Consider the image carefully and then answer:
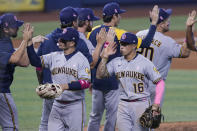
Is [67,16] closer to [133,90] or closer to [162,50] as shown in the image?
[133,90]

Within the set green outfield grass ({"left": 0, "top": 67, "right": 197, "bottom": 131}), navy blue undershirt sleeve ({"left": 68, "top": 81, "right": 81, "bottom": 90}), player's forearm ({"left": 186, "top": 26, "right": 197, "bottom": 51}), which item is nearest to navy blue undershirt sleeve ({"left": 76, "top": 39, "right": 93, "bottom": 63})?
navy blue undershirt sleeve ({"left": 68, "top": 81, "right": 81, "bottom": 90})

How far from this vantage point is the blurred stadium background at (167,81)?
34.8 feet

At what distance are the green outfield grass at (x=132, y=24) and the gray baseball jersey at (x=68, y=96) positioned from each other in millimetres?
15787

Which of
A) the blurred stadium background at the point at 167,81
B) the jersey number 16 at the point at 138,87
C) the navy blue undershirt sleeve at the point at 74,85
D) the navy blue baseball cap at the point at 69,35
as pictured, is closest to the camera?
the navy blue undershirt sleeve at the point at 74,85

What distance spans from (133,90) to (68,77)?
0.87m

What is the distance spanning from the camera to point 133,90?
684cm

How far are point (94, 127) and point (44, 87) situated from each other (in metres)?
1.93

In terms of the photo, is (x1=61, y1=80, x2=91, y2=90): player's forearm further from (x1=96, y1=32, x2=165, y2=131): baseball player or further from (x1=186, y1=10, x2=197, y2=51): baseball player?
(x1=186, y1=10, x2=197, y2=51): baseball player

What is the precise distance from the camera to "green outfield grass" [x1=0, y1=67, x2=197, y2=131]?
1046 cm

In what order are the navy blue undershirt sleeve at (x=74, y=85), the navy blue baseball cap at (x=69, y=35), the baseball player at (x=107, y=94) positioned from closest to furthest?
the navy blue undershirt sleeve at (x=74, y=85)
the navy blue baseball cap at (x=69, y=35)
the baseball player at (x=107, y=94)

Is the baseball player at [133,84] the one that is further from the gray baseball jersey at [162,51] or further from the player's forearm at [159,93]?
the gray baseball jersey at [162,51]

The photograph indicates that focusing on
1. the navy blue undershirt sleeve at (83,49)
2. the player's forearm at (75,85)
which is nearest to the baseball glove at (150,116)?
the player's forearm at (75,85)

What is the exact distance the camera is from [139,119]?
22.3 feet

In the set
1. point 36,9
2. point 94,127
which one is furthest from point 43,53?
point 36,9
